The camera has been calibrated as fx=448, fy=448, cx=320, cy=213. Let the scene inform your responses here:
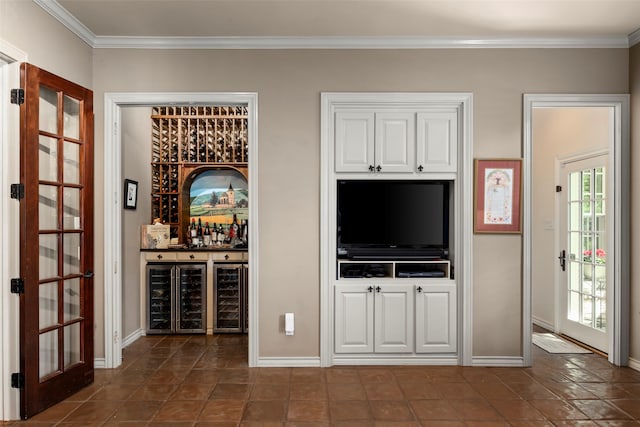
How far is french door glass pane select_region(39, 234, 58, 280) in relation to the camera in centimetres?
318

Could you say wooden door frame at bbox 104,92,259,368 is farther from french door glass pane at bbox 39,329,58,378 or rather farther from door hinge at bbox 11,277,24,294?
door hinge at bbox 11,277,24,294

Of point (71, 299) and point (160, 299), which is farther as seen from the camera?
point (160, 299)

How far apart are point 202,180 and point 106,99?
2022 millimetres

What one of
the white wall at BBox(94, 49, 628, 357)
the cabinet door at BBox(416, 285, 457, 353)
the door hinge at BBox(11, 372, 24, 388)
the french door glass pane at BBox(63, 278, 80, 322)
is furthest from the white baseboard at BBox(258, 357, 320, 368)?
Result: the door hinge at BBox(11, 372, 24, 388)

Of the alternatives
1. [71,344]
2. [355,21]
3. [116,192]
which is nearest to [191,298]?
[116,192]

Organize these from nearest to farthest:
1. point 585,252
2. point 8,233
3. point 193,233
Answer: point 8,233 < point 585,252 < point 193,233

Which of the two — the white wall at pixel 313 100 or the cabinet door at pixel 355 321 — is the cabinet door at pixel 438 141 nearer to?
the white wall at pixel 313 100

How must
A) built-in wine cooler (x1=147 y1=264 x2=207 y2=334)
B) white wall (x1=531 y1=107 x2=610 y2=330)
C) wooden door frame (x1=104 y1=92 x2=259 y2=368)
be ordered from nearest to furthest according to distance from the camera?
wooden door frame (x1=104 y1=92 x2=259 y2=368) < white wall (x1=531 y1=107 x2=610 y2=330) < built-in wine cooler (x1=147 y1=264 x2=207 y2=334)

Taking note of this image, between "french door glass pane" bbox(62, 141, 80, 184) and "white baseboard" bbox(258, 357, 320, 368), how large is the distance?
218 centimetres

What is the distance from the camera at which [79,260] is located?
3.55 m

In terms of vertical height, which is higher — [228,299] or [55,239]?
[55,239]

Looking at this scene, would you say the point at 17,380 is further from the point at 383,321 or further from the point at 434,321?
the point at 434,321

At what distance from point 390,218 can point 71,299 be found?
8.99 ft

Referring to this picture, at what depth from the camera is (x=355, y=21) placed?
12.1 feet
